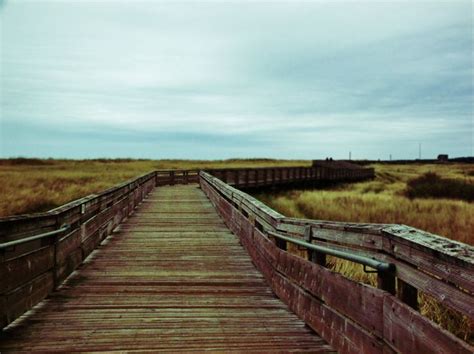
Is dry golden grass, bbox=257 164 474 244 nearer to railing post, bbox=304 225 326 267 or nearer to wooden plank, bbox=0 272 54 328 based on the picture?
railing post, bbox=304 225 326 267

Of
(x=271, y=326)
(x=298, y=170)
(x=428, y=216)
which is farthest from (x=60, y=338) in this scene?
(x=298, y=170)

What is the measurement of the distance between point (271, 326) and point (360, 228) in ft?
5.42

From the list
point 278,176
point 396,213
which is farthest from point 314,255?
point 278,176

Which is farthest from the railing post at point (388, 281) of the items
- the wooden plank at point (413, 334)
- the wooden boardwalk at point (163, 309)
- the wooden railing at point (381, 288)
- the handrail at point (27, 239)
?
the handrail at point (27, 239)

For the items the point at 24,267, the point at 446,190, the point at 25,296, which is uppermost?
the point at 24,267

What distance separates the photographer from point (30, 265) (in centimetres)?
491

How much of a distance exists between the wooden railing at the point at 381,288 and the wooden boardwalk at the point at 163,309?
32 centimetres

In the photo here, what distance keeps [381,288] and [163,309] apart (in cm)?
278

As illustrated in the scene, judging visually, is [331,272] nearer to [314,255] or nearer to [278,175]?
[314,255]

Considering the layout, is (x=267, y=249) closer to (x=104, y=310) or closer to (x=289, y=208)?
(x=104, y=310)

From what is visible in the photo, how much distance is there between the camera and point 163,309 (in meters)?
5.16

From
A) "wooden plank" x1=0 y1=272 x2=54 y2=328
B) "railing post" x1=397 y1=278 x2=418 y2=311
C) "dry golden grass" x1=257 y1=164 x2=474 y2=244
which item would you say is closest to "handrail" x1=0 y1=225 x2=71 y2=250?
"wooden plank" x1=0 y1=272 x2=54 y2=328

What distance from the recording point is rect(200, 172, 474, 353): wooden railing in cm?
240

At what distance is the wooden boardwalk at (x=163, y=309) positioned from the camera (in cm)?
413
